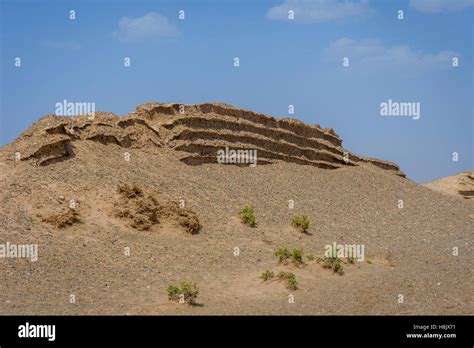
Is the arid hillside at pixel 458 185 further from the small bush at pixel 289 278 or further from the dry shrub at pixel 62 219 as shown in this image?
the dry shrub at pixel 62 219

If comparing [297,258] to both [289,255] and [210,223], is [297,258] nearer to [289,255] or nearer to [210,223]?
[289,255]

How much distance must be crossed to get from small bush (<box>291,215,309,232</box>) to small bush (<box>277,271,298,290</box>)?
544 centimetres


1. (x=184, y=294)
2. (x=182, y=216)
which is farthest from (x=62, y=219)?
(x=184, y=294)

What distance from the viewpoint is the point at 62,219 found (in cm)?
2003

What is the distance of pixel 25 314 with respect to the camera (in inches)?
590

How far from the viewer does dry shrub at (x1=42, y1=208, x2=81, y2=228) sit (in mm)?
19938

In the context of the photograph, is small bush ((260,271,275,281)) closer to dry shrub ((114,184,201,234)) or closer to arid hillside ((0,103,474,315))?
arid hillside ((0,103,474,315))

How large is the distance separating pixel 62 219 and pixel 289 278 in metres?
6.76

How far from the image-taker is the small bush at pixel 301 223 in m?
23.6

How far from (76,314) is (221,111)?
602 inches

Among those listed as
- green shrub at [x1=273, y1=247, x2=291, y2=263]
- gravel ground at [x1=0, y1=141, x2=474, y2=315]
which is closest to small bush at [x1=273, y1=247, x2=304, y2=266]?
green shrub at [x1=273, y1=247, x2=291, y2=263]

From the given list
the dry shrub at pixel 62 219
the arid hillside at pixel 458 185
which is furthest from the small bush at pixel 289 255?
the arid hillside at pixel 458 185
